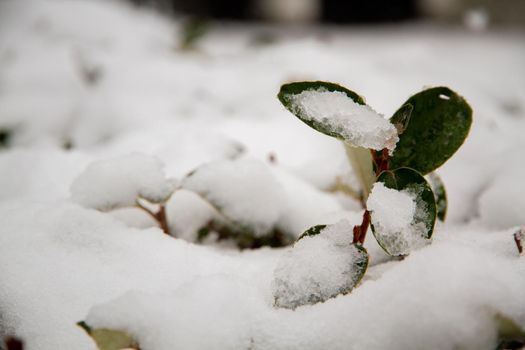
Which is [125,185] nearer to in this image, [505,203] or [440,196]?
[440,196]

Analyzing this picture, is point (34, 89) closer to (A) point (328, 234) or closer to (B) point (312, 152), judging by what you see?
(B) point (312, 152)

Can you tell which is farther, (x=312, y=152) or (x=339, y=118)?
(x=312, y=152)

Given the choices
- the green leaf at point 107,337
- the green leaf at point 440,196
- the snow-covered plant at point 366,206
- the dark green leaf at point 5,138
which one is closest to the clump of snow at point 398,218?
the snow-covered plant at point 366,206

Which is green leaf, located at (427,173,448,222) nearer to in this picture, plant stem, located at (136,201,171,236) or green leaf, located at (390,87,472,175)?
green leaf, located at (390,87,472,175)

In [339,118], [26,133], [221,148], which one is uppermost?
[339,118]

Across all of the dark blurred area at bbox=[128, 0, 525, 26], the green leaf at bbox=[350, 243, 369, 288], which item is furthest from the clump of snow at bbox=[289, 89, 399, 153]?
the dark blurred area at bbox=[128, 0, 525, 26]

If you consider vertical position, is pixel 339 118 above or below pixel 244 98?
above

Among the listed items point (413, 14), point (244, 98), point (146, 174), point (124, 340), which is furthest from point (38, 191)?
point (413, 14)
